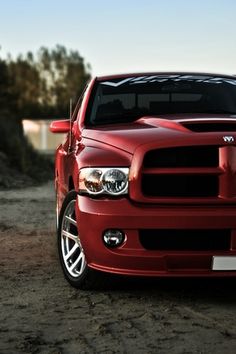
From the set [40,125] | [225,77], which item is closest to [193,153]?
[225,77]

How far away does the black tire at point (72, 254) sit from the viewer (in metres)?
5.25

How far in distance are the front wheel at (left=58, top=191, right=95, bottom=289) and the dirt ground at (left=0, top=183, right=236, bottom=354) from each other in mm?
98

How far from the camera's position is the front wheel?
5270 mm

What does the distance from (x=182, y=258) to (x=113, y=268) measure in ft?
1.70

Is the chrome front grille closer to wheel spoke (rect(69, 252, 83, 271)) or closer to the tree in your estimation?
wheel spoke (rect(69, 252, 83, 271))

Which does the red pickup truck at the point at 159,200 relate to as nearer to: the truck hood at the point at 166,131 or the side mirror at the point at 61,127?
the truck hood at the point at 166,131

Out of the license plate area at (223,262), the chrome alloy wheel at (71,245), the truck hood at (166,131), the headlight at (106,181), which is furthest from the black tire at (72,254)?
the license plate area at (223,262)

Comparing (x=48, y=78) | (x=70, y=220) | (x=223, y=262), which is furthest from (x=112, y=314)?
(x=48, y=78)

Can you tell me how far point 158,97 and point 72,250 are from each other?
1.68 meters

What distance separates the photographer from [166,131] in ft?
16.5

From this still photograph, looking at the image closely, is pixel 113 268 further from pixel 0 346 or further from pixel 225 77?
pixel 225 77

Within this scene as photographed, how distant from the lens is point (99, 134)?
17.6ft

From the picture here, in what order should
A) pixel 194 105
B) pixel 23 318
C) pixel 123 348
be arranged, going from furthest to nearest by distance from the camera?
pixel 194 105, pixel 23 318, pixel 123 348

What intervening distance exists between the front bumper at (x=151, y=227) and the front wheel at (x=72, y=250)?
0.32 metres
